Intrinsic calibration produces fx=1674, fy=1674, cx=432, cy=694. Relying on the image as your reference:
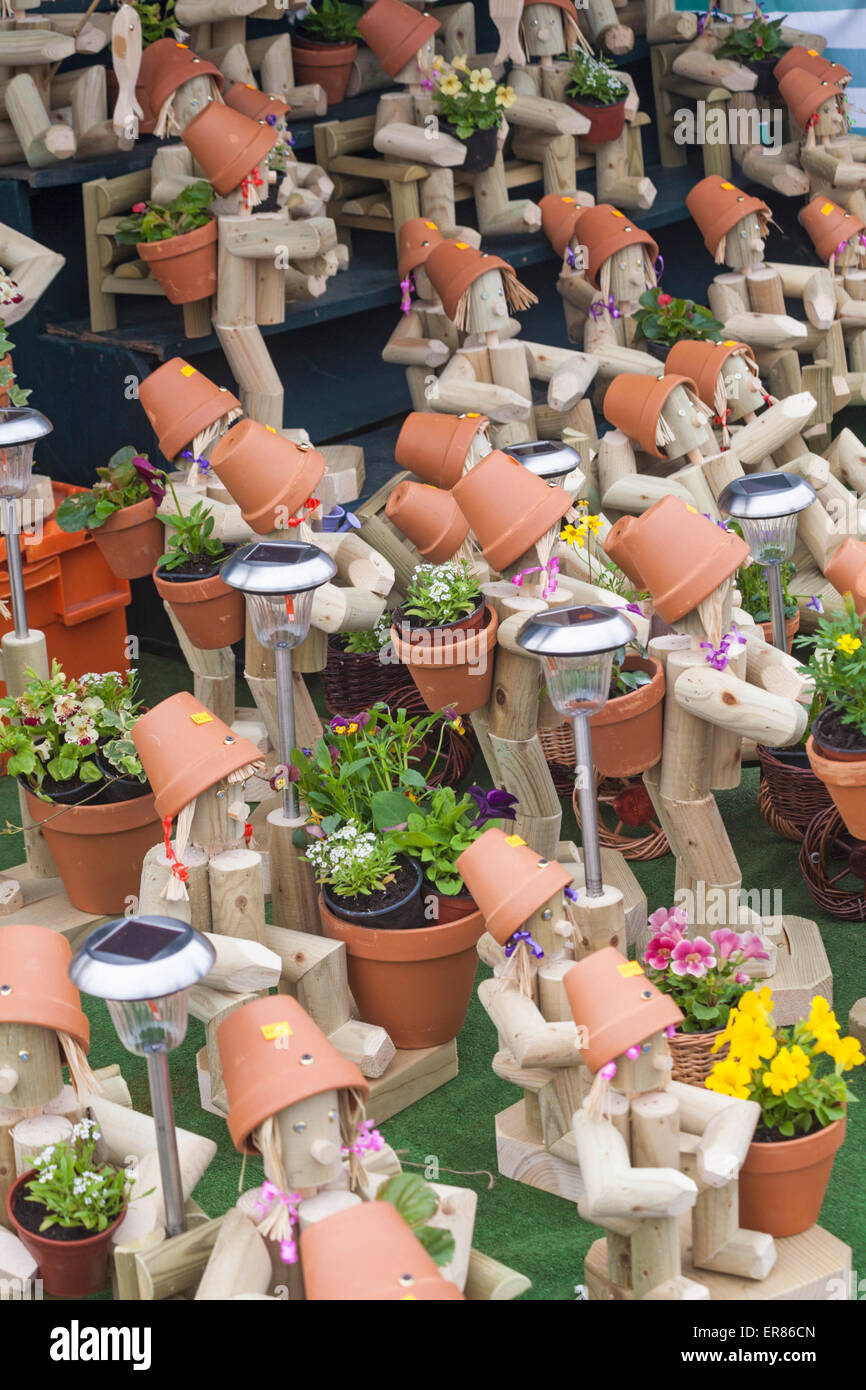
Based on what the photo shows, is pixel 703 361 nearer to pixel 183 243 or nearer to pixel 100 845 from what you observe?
pixel 183 243

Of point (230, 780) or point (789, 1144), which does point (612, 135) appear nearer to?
point (230, 780)

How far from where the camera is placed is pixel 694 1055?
336cm

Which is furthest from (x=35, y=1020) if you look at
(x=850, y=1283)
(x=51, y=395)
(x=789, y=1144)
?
(x=51, y=395)

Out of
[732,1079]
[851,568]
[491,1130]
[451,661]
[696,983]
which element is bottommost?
[491,1130]

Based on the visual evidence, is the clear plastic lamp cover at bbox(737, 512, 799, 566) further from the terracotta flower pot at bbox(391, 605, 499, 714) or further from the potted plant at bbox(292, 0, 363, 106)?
the potted plant at bbox(292, 0, 363, 106)

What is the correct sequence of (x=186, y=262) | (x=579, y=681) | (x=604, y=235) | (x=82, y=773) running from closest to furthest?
1. (x=579, y=681)
2. (x=82, y=773)
3. (x=186, y=262)
4. (x=604, y=235)

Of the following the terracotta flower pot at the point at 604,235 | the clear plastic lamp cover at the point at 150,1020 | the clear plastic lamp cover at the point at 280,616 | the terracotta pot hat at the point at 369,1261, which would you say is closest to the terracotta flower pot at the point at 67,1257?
the clear plastic lamp cover at the point at 150,1020

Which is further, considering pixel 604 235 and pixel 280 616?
pixel 604 235

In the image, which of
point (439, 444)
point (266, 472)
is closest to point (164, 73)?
point (439, 444)

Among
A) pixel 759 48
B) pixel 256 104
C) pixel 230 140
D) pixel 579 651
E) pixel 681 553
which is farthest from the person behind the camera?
pixel 759 48

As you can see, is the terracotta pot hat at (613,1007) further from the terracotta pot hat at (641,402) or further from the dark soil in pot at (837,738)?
the terracotta pot hat at (641,402)

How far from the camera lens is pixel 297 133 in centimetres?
600

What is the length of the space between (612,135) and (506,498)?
10.9 ft

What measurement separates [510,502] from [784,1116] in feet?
4.88
